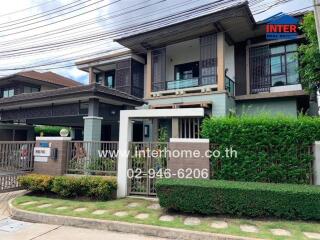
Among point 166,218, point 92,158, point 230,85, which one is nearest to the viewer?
point 166,218

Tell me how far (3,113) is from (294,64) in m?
16.6

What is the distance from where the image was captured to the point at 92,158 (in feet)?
29.7

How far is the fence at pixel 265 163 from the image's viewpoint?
6948mm

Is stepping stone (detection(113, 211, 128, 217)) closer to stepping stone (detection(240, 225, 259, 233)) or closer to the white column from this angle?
the white column

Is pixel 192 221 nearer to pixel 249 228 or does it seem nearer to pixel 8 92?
pixel 249 228

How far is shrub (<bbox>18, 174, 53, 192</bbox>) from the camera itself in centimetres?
845

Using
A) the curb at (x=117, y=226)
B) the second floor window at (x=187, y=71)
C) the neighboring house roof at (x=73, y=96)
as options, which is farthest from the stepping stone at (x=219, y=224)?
the second floor window at (x=187, y=71)

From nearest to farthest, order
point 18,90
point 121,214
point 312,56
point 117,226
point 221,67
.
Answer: point 117,226 → point 121,214 → point 312,56 → point 221,67 → point 18,90

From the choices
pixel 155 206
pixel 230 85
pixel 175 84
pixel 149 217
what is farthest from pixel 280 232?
pixel 175 84

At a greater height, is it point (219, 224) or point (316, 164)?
point (316, 164)

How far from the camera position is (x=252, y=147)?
23.8 ft

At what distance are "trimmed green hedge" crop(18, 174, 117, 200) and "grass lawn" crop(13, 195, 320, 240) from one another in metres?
0.26

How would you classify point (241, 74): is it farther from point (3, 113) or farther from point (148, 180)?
point (3, 113)

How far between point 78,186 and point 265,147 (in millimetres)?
5609
